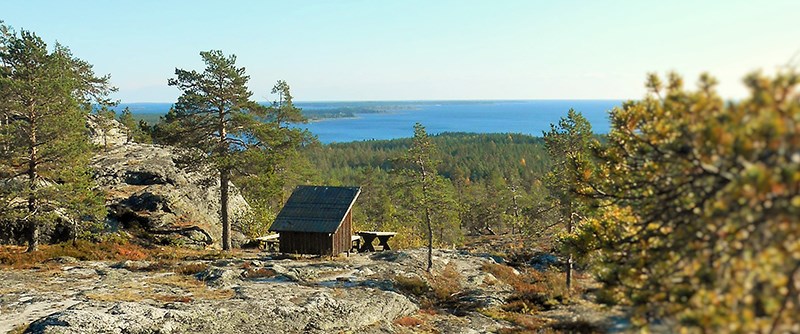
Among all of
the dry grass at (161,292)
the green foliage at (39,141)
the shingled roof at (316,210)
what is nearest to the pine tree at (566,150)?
the shingled roof at (316,210)

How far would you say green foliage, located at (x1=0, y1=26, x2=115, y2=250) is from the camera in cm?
2202

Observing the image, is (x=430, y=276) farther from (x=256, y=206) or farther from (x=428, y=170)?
(x=256, y=206)

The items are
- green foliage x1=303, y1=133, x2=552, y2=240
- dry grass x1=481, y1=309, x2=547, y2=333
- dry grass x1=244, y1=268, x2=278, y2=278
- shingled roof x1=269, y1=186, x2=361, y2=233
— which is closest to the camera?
dry grass x1=481, y1=309, x2=547, y2=333

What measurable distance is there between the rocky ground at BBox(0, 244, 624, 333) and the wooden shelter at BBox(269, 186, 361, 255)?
3.27 feet

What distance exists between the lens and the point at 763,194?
13.1 ft

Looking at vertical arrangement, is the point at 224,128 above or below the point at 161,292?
above

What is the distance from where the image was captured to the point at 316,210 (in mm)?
27812

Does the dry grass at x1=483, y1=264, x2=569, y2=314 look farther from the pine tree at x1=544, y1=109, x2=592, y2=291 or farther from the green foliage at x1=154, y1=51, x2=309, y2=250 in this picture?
the green foliage at x1=154, y1=51, x2=309, y2=250

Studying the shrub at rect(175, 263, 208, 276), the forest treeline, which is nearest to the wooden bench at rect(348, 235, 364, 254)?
the shrub at rect(175, 263, 208, 276)

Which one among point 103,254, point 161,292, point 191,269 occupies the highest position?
point 161,292

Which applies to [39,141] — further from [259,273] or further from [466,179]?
[466,179]

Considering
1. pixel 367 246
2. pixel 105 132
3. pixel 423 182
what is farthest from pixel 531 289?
→ pixel 105 132

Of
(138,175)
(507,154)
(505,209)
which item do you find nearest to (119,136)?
(138,175)

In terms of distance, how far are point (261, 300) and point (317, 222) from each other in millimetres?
10077
